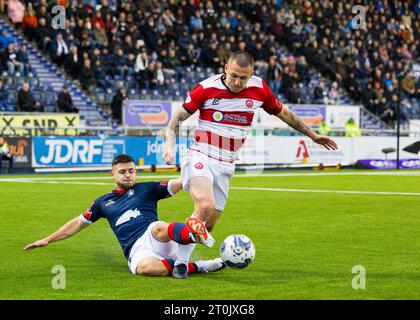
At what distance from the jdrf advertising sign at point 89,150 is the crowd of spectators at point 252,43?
4425 mm

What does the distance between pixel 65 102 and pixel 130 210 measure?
22489 millimetres

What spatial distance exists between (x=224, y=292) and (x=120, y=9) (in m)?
30.9

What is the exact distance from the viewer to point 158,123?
3388 centimetres

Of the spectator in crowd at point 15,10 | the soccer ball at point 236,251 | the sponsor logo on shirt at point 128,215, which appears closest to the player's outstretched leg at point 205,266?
the soccer ball at point 236,251

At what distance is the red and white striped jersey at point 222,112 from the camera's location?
9.88 metres

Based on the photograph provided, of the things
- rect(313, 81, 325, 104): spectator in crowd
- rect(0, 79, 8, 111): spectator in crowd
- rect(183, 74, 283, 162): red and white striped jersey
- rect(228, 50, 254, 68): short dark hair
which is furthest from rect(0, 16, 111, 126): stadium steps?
rect(228, 50, 254, 68): short dark hair

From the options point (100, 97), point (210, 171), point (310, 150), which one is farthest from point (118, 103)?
point (210, 171)

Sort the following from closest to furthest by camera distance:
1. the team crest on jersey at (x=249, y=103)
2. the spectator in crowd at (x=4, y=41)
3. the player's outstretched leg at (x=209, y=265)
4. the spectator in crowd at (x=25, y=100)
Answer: the player's outstretched leg at (x=209, y=265), the team crest on jersey at (x=249, y=103), the spectator in crowd at (x=25, y=100), the spectator in crowd at (x=4, y=41)

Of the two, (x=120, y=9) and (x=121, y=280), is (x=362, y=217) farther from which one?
(x=120, y=9)

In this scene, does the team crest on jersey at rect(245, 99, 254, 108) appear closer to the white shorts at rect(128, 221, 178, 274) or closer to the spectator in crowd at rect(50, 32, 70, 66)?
the white shorts at rect(128, 221, 178, 274)

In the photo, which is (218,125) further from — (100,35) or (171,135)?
(100,35)

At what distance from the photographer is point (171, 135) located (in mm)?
9578

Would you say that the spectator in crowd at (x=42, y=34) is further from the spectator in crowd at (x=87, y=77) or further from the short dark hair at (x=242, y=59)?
the short dark hair at (x=242, y=59)

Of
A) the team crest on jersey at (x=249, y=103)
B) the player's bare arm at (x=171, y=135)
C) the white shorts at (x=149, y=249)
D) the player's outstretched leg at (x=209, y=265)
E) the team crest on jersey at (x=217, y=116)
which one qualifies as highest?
the team crest on jersey at (x=249, y=103)
